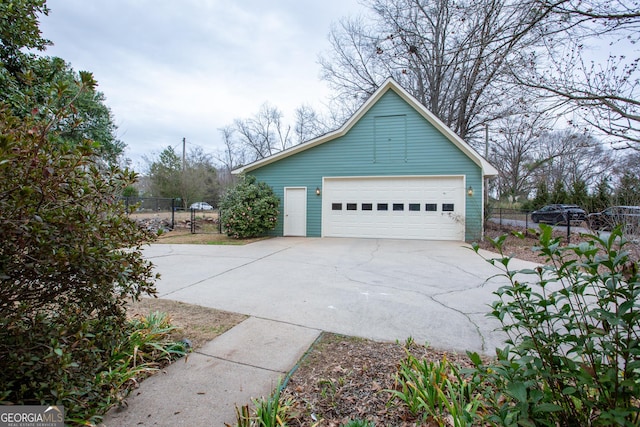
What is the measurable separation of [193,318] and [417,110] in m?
10.6

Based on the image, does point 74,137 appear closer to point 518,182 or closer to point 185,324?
point 185,324

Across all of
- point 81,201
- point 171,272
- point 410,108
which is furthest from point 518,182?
point 81,201

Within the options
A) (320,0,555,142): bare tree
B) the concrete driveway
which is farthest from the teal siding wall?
the concrete driveway

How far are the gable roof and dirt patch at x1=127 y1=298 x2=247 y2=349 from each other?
29.4 ft

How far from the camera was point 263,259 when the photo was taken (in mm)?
7531

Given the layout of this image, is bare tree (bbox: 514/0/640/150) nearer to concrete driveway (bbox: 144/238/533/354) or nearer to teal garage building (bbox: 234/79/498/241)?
concrete driveway (bbox: 144/238/533/354)

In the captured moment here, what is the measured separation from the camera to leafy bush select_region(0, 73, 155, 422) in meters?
1.53

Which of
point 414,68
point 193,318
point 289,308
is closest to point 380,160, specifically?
point 414,68

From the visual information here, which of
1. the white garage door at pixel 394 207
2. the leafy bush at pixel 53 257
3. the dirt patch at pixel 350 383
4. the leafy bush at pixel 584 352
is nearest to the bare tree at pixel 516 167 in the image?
the white garage door at pixel 394 207

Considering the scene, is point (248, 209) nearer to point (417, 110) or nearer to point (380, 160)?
point (380, 160)

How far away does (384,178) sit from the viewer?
11.5 metres

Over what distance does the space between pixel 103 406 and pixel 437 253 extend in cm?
821

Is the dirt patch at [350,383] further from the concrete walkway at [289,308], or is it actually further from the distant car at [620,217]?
the distant car at [620,217]

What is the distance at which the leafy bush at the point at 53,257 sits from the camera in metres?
1.53
